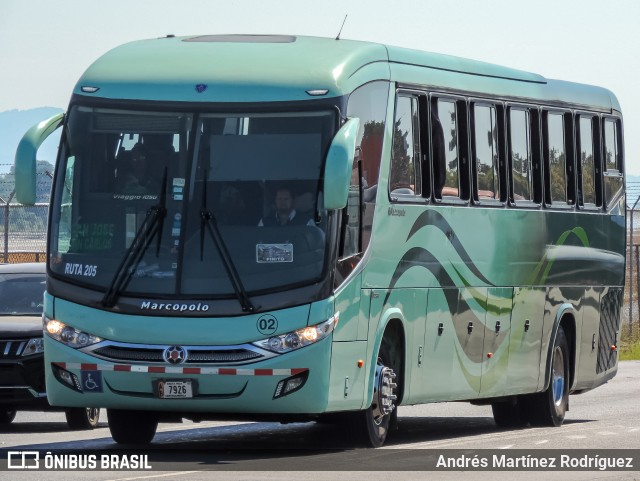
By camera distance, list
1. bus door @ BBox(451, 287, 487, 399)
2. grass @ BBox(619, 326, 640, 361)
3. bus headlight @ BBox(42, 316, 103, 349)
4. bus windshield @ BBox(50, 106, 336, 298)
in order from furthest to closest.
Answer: grass @ BBox(619, 326, 640, 361) → bus door @ BBox(451, 287, 487, 399) → bus headlight @ BBox(42, 316, 103, 349) → bus windshield @ BBox(50, 106, 336, 298)

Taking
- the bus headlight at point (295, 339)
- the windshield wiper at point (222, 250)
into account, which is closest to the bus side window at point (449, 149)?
the bus headlight at point (295, 339)

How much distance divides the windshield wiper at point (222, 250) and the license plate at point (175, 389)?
2.61 ft

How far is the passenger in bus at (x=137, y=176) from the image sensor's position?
49.5ft

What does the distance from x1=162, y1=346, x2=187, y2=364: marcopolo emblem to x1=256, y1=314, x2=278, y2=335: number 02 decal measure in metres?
0.65

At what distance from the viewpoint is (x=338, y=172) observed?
14.5m

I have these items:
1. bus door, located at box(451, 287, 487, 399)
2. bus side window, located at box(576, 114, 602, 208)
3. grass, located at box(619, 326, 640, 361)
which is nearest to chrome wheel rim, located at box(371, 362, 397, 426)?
bus door, located at box(451, 287, 487, 399)

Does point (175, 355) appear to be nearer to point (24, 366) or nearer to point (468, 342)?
point (24, 366)

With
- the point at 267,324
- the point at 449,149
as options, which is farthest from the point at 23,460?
the point at 449,149

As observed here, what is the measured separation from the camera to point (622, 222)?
23734 mm

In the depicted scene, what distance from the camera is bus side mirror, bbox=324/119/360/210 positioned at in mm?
14539

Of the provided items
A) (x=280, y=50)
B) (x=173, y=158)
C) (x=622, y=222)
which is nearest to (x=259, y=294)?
(x=173, y=158)

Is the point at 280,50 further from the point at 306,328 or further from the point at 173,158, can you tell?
the point at 306,328

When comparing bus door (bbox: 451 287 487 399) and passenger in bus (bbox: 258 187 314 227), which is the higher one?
passenger in bus (bbox: 258 187 314 227)

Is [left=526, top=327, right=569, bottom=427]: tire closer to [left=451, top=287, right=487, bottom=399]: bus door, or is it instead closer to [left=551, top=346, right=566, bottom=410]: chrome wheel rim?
[left=551, top=346, right=566, bottom=410]: chrome wheel rim
